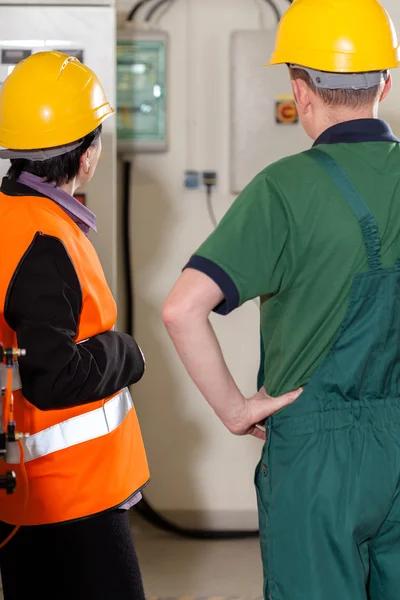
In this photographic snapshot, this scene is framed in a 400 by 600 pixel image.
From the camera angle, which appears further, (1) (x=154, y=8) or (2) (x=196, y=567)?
(1) (x=154, y=8)

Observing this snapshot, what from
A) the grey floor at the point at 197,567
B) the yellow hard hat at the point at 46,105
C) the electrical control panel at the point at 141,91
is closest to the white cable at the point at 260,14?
the electrical control panel at the point at 141,91

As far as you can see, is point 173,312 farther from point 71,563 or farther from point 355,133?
point 71,563

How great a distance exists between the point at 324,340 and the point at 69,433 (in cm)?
53

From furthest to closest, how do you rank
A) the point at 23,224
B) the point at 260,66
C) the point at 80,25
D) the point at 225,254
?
1. the point at 260,66
2. the point at 80,25
3. the point at 23,224
4. the point at 225,254

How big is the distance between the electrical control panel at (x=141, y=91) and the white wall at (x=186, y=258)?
7 centimetres

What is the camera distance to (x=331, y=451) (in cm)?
139

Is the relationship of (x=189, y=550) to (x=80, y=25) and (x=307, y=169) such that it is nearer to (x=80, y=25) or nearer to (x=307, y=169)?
(x=80, y=25)

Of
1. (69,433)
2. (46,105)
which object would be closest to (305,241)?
(69,433)

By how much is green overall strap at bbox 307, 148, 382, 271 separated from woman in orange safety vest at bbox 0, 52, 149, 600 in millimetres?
493

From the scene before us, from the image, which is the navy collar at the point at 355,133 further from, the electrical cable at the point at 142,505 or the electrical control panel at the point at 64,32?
the electrical cable at the point at 142,505

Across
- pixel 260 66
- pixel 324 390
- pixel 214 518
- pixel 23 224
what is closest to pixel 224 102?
pixel 260 66

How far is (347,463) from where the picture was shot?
4.52 feet

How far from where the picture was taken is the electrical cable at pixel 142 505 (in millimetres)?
3428

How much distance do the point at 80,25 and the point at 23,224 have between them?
146cm
